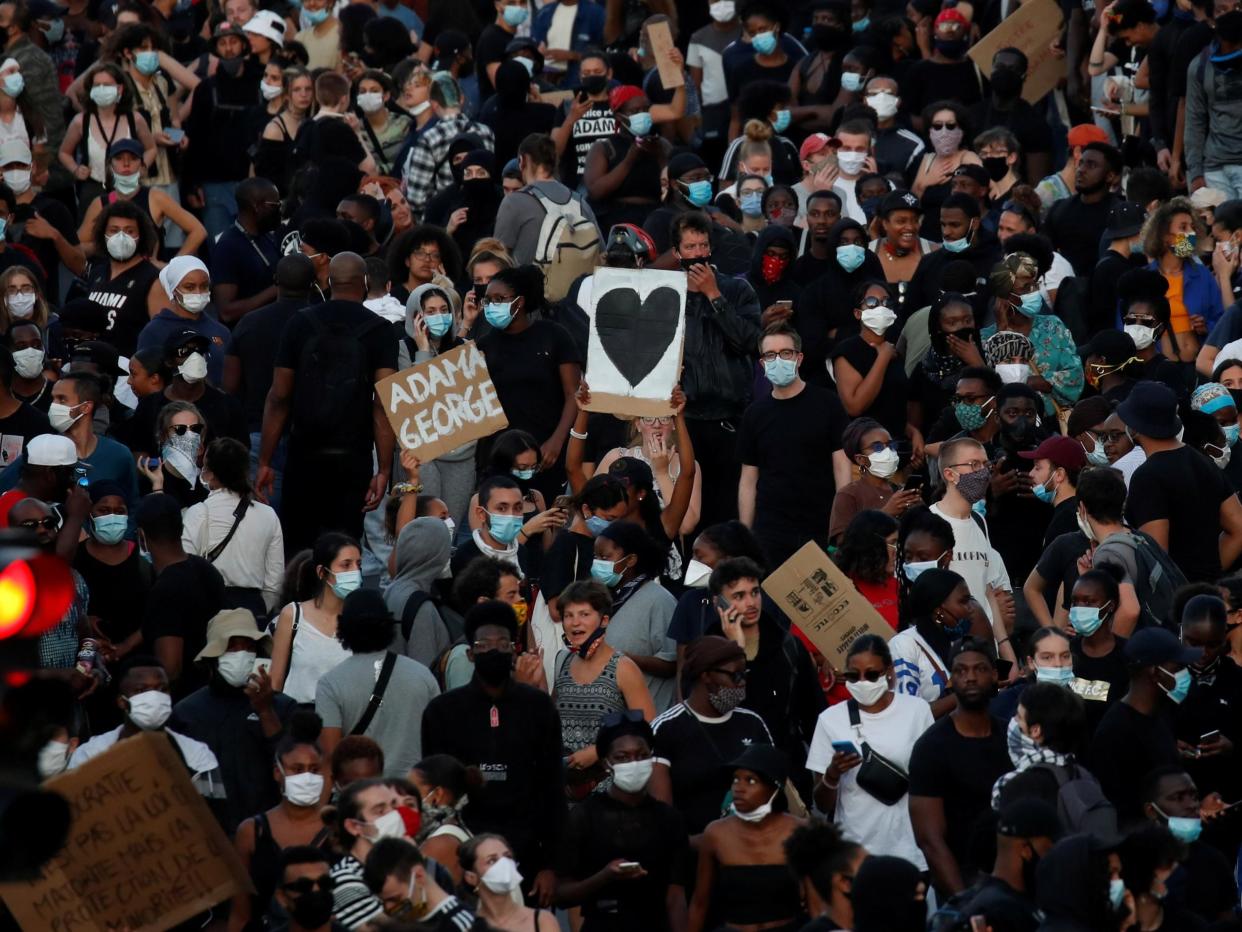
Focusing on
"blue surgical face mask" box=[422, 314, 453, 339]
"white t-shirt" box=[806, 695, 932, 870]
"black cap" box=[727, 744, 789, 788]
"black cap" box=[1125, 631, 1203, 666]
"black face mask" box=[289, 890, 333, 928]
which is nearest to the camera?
"black face mask" box=[289, 890, 333, 928]

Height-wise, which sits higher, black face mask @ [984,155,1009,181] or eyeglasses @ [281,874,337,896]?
eyeglasses @ [281,874,337,896]

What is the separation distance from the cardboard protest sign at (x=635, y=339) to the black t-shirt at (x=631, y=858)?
379cm

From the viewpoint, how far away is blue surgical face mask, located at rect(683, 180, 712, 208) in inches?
660

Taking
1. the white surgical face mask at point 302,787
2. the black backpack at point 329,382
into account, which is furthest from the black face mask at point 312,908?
the black backpack at point 329,382

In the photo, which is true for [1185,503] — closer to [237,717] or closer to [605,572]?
[605,572]

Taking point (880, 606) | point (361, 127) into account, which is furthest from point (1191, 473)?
point (361, 127)

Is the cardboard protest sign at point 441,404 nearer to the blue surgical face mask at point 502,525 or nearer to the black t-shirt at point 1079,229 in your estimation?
the blue surgical face mask at point 502,525

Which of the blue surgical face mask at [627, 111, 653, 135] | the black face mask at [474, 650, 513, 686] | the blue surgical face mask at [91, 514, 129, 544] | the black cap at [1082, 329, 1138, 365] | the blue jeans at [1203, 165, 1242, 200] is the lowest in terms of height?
the blue jeans at [1203, 165, 1242, 200]

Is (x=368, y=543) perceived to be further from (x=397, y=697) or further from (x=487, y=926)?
(x=487, y=926)

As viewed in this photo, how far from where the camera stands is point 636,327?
1416 centimetres

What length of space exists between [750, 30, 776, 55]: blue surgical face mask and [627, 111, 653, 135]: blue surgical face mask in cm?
256

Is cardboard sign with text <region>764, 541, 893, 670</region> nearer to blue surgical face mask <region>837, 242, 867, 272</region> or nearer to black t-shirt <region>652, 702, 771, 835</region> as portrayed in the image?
black t-shirt <region>652, 702, 771, 835</region>

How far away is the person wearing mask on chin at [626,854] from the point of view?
34.2 ft

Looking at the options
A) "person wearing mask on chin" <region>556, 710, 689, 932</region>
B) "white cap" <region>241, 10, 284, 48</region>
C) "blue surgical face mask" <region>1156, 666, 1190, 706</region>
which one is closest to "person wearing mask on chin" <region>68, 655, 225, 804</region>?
"person wearing mask on chin" <region>556, 710, 689, 932</region>
